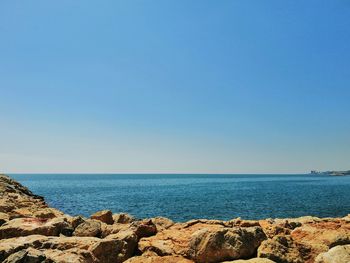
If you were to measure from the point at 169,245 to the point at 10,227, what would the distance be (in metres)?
6.63

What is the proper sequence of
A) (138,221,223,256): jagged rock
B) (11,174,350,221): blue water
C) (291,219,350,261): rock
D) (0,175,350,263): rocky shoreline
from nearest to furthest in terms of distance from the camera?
(0,175,350,263): rocky shoreline, (291,219,350,261): rock, (138,221,223,256): jagged rock, (11,174,350,221): blue water

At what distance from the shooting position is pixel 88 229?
44.8 feet

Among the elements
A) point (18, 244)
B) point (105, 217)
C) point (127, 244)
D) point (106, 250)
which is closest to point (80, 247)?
point (106, 250)

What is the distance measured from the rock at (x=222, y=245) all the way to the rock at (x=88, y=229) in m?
4.89

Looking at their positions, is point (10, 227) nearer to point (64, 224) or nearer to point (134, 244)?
point (64, 224)

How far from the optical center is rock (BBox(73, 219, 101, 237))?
1335cm

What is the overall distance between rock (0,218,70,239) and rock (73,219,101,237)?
1.74 ft

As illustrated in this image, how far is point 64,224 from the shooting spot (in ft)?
44.9

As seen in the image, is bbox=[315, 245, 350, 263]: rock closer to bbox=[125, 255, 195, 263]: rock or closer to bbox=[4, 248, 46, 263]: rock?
bbox=[125, 255, 195, 263]: rock

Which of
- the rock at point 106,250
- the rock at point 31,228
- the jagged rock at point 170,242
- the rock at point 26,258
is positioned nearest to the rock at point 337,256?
the jagged rock at point 170,242

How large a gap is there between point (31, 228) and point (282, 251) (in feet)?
31.1

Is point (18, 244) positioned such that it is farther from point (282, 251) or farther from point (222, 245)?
point (282, 251)

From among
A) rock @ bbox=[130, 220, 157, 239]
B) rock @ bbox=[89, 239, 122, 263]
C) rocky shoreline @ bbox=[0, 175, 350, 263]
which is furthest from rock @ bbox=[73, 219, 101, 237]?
rock @ bbox=[89, 239, 122, 263]

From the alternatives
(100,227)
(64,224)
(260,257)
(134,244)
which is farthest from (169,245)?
(64,224)
